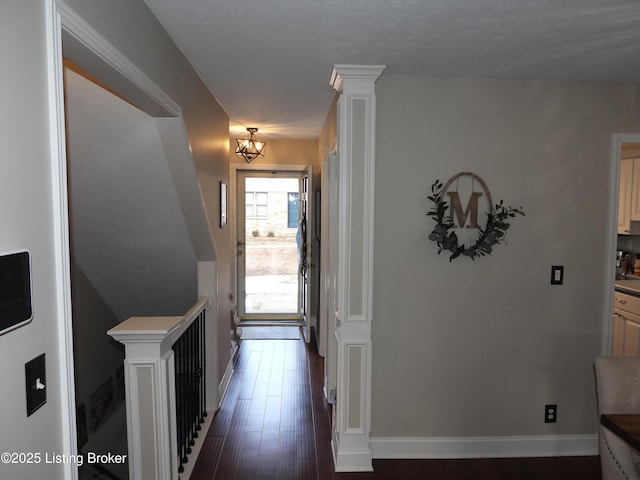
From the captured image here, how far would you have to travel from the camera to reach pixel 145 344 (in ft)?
7.00

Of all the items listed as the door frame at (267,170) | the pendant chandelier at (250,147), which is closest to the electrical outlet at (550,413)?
the door frame at (267,170)

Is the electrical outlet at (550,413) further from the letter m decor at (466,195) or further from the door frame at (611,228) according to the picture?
the letter m decor at (466,195)

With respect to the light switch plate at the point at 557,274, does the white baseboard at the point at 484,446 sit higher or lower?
lower

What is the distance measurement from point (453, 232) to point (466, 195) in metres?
0.26

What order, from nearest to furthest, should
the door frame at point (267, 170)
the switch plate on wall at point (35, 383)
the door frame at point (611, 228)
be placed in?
the switch plate on wall at point (35, 383) → the door frame at point (611, 228) → the door frame at point (267, 170)

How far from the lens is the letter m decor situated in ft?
9.53

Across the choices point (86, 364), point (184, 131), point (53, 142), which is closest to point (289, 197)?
point (86, 364)

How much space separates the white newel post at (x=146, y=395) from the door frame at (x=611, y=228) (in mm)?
2822

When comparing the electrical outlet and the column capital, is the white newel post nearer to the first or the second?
the column capital

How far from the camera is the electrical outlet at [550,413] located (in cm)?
305

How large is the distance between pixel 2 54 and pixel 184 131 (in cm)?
160

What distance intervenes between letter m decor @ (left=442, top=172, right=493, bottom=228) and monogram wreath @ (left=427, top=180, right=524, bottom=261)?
42 mm

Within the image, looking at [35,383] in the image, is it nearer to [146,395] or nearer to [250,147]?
[146,395]

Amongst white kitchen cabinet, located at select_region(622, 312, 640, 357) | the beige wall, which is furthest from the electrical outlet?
white kitchen cabinet, located at select_region(622, 312, 640, 357)
